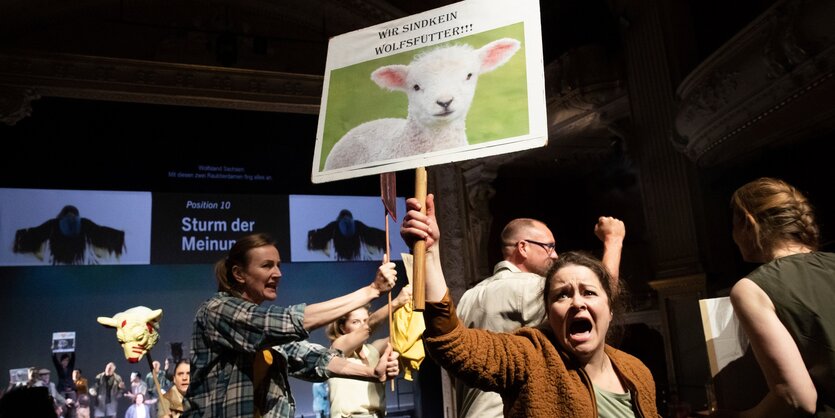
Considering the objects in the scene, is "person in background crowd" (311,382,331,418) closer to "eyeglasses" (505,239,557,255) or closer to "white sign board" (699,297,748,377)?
"eyeglasses" (505,239,557,255)

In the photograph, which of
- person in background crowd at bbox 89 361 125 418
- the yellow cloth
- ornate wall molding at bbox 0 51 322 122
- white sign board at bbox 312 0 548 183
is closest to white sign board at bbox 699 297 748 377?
white sign board at bbox 312 0 548 183

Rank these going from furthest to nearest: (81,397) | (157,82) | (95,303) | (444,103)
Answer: (157,82), (95,303), (81,397), (444,103)

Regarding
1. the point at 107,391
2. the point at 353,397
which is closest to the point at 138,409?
the point at 107,391

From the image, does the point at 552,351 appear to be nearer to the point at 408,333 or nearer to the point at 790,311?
the point at 790,311

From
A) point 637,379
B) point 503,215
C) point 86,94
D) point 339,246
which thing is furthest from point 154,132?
point 637,379

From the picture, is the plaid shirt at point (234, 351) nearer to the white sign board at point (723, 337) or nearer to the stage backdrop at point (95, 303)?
the white sign board at point (723, 337)

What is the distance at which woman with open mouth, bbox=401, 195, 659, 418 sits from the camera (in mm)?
1247

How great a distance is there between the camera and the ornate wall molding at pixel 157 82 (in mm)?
6695

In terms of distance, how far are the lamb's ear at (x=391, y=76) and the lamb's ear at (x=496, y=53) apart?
0.19m

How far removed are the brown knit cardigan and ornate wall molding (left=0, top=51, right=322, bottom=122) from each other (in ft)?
21.7

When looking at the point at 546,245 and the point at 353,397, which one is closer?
the point at 546,245

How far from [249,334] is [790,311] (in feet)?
4.58

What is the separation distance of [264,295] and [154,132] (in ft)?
18.1

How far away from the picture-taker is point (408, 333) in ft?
10.3
